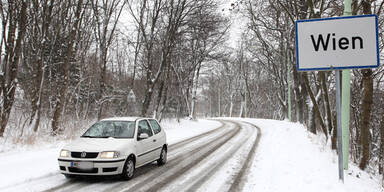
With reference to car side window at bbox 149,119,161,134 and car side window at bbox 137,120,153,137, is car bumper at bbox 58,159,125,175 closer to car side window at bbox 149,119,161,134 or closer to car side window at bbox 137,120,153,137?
car side window at bbox 137,120,153,137

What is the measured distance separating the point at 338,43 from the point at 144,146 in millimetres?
5143

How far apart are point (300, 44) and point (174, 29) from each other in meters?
15.0

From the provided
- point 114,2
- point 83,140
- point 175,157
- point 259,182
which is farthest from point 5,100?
point 259,182

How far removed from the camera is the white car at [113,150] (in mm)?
6023

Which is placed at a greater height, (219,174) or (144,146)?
(144,146)

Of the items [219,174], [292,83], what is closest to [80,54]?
[219,174]

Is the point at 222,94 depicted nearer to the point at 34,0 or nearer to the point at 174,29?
the point at 174,29

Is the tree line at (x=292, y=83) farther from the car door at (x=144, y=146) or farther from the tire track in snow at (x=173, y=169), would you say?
the car door at (x=144, y=146)

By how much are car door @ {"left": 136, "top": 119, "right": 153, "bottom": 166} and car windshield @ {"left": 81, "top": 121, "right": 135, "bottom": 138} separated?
245 millimetres

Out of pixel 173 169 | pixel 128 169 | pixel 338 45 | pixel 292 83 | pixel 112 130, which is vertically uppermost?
pixel 292 83

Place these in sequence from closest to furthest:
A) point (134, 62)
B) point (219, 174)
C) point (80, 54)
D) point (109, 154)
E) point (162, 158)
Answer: point (109, 154) → point (219, 174) → point (162, 158) → point (80, 54) → point (134, 62)

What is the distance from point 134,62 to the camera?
80.8 ft

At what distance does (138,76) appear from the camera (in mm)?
34156

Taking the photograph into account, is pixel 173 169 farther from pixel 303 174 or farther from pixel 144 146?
pixel 303 174
